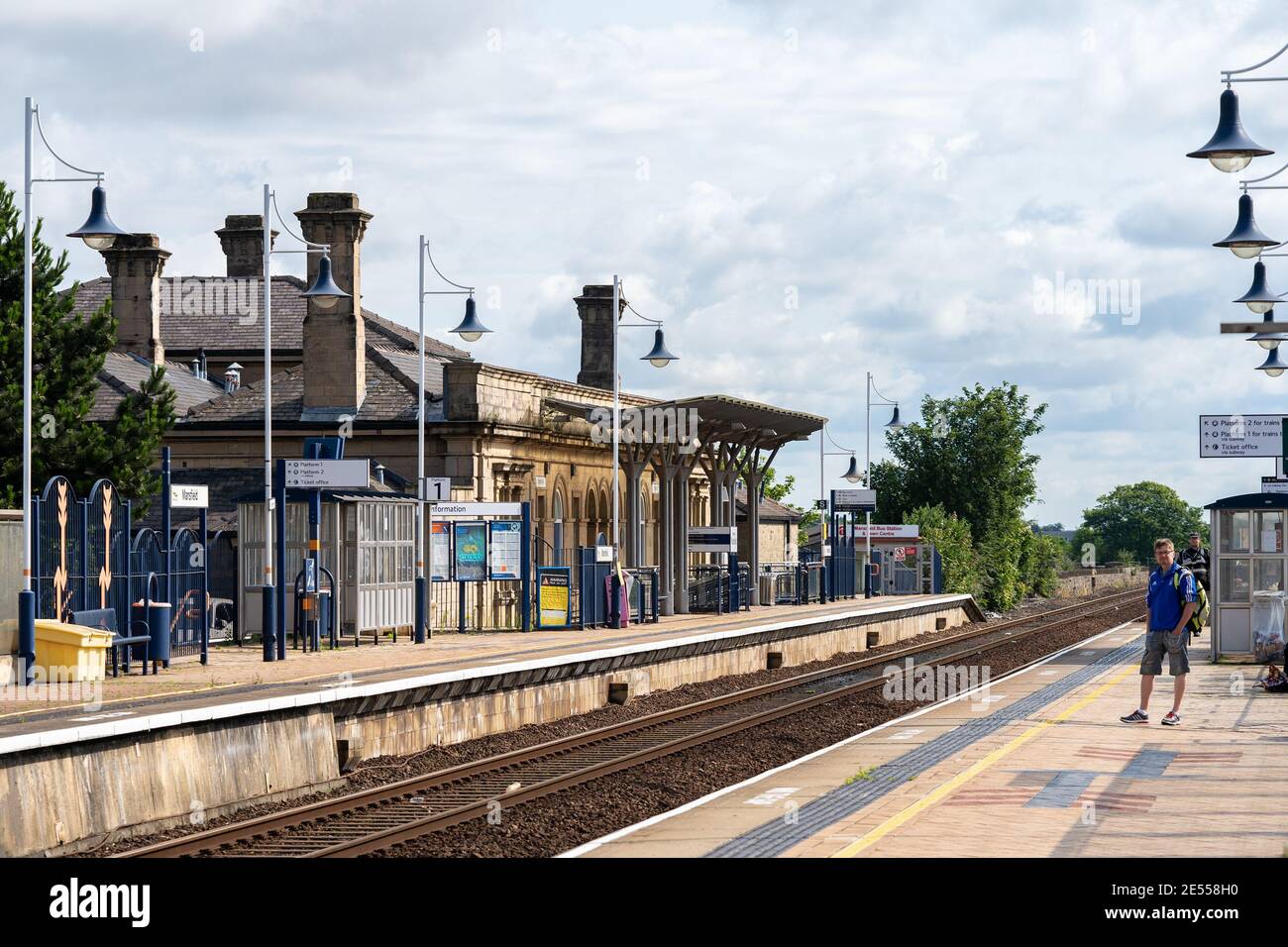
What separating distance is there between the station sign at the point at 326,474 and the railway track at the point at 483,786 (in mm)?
5284

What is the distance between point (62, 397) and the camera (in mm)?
37625

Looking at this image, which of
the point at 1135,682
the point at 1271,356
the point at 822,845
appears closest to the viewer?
the point at 822,845

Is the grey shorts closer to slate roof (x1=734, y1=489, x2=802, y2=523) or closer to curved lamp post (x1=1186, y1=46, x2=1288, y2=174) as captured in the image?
curved lamp post (x1=1186, y1=46, x2=1288, y2=174)

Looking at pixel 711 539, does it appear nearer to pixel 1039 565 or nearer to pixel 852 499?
pixel 852 499

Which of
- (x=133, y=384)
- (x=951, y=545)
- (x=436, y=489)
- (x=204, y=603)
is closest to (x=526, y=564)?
(x=436, y=489)

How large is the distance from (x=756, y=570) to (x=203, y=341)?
18223mm

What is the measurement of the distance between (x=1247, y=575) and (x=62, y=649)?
54.6ft

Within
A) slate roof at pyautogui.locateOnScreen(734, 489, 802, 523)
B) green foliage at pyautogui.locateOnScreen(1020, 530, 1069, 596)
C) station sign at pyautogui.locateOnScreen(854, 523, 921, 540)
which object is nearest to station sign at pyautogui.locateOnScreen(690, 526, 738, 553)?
station sign at pyautogui.locateOnScreen(854, 523, 921, 540)

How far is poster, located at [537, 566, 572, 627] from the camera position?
113 feet

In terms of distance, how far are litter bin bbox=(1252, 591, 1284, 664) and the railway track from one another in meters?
5.65
